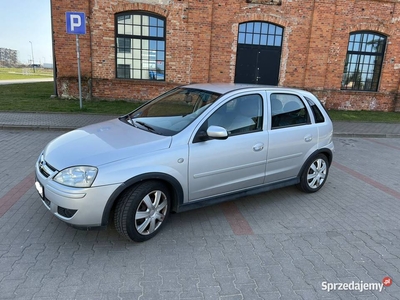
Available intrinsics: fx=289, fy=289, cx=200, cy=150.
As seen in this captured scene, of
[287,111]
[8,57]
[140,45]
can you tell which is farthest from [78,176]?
[8,57]

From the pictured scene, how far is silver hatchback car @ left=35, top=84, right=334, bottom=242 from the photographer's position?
279cm

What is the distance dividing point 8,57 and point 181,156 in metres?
90.6

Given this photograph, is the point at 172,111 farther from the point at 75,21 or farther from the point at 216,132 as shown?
the point at 75,21

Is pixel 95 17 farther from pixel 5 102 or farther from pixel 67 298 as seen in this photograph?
pixel 67 298

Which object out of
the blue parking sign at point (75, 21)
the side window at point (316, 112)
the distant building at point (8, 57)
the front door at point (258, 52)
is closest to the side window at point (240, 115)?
the side window at point (316, 112)

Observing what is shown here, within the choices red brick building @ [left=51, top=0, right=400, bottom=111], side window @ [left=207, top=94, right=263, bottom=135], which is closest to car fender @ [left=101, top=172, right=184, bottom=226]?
side window @ [left=207, top=94, right=263, bottom=135]

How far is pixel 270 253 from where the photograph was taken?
303 cm

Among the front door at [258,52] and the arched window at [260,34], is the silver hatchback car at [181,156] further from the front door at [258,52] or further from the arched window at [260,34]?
the arched window at [260,34]

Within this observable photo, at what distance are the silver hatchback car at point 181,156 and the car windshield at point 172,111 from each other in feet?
0.05

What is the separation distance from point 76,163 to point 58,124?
6206 millimetres

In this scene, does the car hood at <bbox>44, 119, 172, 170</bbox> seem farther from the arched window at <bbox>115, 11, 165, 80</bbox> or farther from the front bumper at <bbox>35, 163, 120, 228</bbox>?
the arched window at <bbox>115, 11, 165, 80</bbox>

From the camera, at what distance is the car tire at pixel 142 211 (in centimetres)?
290

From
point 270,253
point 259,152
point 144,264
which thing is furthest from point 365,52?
point 144,264

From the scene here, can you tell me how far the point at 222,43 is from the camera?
12.6 m
